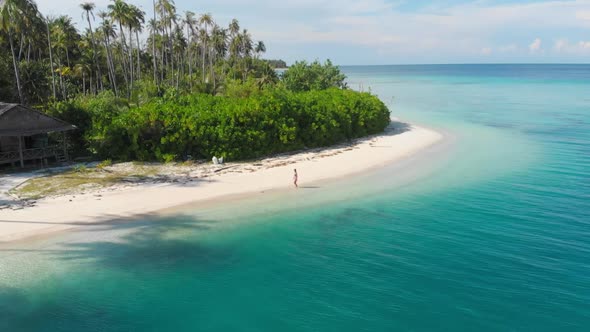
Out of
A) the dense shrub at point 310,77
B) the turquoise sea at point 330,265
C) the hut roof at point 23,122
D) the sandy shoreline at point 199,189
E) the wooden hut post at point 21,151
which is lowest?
the turquoise sea at point 330,265

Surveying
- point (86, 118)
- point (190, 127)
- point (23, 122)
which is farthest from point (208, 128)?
point (23, 122)

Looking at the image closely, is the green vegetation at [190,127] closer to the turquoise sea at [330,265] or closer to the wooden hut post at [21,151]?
the wooden hut post at [21,151]

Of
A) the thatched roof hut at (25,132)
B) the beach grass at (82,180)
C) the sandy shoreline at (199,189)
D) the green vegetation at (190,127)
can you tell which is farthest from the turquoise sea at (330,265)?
the thatched roof hut at (25,132)

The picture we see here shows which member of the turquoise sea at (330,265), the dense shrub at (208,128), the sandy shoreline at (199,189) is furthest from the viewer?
the dense shrub at (208,128)

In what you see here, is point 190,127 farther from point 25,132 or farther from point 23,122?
point 23,122

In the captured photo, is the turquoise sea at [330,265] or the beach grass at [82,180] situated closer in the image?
the turquoise sea at [330,265]
